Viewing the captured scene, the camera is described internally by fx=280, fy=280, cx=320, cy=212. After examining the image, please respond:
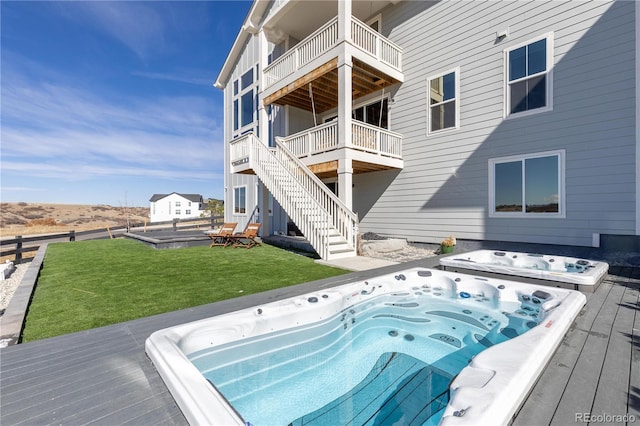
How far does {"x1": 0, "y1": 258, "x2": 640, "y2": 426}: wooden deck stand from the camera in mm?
1635

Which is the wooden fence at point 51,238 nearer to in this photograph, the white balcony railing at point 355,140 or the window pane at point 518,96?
the white balcony railing at point 355,140

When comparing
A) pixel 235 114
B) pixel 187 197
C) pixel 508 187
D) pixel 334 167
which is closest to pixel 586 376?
pixel 508 187

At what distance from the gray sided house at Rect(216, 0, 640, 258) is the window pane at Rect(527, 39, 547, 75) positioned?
0.9 inches

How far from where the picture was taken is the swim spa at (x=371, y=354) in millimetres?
1723

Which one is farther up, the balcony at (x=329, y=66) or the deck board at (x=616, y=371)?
the balcony at (x=329, y=66)

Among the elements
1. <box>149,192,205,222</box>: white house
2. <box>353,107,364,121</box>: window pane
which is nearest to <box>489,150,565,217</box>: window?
<box>353,107,364,121</box>: window pane

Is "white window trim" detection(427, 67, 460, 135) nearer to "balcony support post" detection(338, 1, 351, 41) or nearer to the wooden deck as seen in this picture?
"balcony support post" detection(338, 1, 351, 41)

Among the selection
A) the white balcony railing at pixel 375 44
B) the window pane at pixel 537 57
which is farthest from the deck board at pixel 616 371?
the white balcony railing at pixel 375 44

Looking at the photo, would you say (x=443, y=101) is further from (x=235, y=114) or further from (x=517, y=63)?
(x=235, y=114)

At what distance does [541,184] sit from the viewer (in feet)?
21.6

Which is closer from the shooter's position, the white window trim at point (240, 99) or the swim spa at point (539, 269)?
the swim spa at point (539, 269)

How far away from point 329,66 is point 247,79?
778cm

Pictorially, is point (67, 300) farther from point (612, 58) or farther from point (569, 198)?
point (612, 58)

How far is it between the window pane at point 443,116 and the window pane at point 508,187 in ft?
6.16
